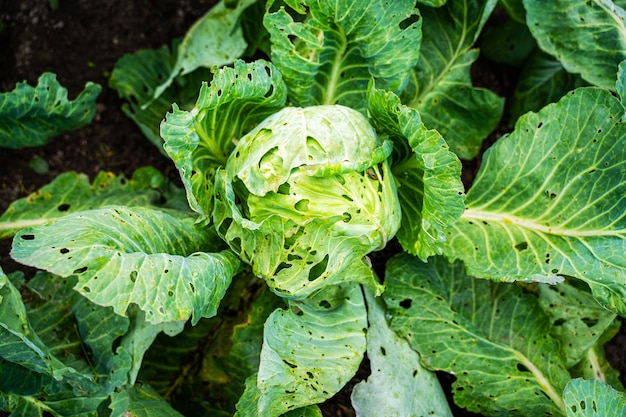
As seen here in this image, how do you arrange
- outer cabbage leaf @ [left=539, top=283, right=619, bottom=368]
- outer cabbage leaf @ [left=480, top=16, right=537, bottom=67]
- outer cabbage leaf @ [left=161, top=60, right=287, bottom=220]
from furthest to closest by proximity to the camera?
outer cabbage leaf @ [left=480, top=16, right=537, bottom=67] → outer cabbage leaf @ [left=539, top=283, right=619, bottom=368] → outer cabbage leaf @ [left=161, top=60, right=287, bottom=220]

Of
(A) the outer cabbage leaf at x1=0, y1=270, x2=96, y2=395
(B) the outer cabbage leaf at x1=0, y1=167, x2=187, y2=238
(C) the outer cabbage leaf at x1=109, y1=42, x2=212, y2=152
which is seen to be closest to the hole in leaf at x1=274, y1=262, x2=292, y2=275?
(A) the outer cabbage leaf at x1=0, y1=270, x2=96, y2=395

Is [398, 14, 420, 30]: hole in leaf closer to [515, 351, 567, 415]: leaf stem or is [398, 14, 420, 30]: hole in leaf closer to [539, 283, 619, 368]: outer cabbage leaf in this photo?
[539, 283, 619, 368]: outer cabbage leaf

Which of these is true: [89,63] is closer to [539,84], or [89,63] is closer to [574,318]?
[539,84]

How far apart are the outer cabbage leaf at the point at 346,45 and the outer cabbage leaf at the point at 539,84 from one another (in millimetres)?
851

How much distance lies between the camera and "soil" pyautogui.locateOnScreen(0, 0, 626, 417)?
129 inches

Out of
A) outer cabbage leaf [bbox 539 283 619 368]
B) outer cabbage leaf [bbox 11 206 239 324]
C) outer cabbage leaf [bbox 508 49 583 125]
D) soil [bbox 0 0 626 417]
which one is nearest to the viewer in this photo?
outer cabbage leaf [bbox 11 206 239 324]

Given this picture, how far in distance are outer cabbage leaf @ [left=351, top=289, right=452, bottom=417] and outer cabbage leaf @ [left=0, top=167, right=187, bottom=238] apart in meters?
1.07

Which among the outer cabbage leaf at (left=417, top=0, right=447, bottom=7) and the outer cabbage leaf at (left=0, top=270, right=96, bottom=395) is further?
the outer cabbage leaf at (left=417, top=0, right=447, bottom=7)

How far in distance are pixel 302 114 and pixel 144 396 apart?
4.00 feet

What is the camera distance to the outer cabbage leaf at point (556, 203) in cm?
226

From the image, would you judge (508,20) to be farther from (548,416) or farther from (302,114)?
(548,416)

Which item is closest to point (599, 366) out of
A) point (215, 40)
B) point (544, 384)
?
point (544, 384)

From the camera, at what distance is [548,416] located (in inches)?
99.4

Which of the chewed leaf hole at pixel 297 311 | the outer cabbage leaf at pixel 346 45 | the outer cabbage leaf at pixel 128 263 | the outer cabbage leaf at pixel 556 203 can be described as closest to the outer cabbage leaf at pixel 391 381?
the chewed leaf hole at pixel 297 311
